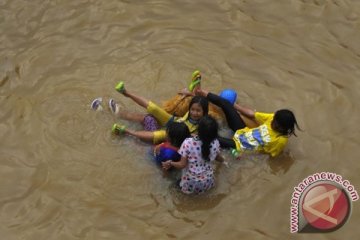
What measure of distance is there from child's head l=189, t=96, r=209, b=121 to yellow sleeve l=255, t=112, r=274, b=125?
727 millimetres

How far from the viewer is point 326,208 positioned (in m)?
4.70

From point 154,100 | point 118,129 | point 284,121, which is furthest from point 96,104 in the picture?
point 284,121

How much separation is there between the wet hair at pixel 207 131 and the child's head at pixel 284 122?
0.82m

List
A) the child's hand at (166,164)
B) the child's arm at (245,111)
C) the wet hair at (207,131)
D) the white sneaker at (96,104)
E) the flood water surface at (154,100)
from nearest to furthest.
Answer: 1. the wet hair at (207,131)
2. the child's hand at (166,164)
3. the flood water surface at (154,100)
4. the child's arm at (245,111)
5. the white sneaker at (96,104)

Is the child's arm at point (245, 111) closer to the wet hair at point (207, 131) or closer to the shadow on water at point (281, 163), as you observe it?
the shadow on water at point (281, 163)

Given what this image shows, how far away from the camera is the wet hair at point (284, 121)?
4.91 metres

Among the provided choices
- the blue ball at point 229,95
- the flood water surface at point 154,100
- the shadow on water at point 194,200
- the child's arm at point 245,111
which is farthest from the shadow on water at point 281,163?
the blue ball at point 229,95

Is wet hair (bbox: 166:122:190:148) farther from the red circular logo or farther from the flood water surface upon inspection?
the red circular logo

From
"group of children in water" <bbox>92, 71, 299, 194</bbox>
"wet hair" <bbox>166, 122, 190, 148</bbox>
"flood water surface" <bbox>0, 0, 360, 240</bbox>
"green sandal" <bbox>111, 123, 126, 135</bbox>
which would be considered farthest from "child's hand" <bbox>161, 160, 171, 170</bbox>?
"green sandal" <bbox>111, 123, 126, 135</bbox>

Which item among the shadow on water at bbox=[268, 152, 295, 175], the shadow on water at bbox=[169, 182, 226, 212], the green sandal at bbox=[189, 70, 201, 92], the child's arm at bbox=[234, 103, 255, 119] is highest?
the green sandal at bbox=[189, 70, 201, 92]

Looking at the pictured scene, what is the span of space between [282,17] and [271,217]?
11.5 ft

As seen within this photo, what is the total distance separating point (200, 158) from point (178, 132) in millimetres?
335

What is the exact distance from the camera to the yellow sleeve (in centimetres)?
532

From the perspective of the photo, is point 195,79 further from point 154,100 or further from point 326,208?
point 326,208
